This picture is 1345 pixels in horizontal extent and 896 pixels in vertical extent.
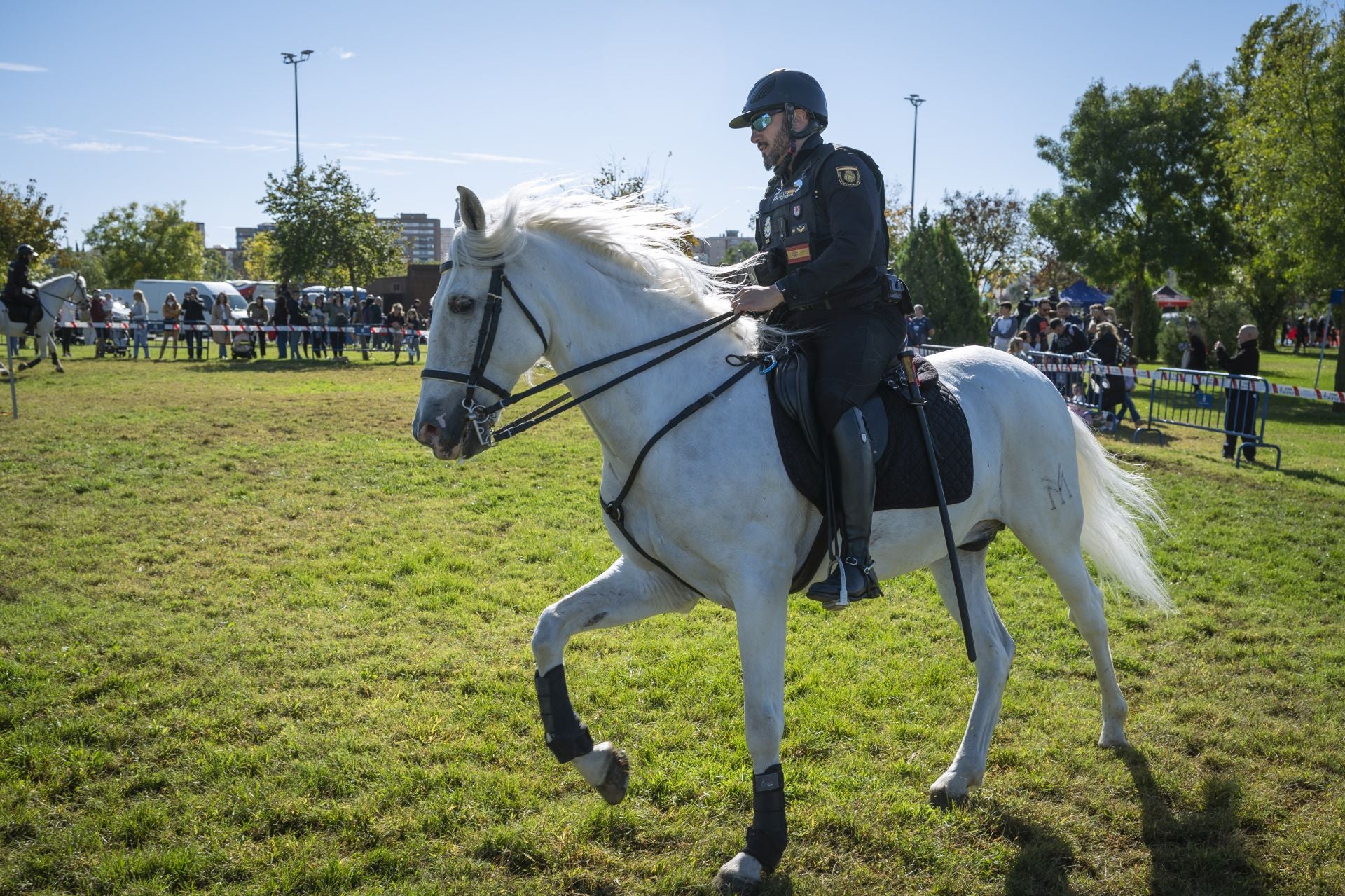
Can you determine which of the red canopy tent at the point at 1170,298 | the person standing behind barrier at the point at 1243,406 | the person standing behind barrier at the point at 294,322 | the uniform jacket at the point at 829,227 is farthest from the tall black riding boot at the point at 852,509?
the red canopy tent at the point at 1170,298

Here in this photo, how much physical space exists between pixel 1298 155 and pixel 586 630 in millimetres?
27055

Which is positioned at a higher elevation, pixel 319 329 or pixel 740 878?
pixel 319 329

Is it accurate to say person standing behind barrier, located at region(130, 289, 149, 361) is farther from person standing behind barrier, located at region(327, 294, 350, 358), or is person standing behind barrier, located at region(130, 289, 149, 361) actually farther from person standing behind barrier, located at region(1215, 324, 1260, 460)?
person standing behind barrier, located at region(1215, 324, 1260, 460)

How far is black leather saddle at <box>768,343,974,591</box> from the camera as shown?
4199 mm

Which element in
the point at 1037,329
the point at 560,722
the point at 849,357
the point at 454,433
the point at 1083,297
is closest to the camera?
the point at 454,433

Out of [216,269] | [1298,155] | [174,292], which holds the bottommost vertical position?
[174,292]

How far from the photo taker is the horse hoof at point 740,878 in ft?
13.1

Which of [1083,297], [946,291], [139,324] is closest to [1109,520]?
[946,291]

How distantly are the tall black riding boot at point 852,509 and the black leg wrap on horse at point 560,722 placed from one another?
4.39 feet

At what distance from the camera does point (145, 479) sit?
11.5m

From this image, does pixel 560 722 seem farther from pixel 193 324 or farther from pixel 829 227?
pixel 193 324

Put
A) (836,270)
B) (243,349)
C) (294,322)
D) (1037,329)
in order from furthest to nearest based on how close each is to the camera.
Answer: (294,322)
(243,349)
(1037,329)
(836,270)

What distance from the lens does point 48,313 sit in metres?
24.0

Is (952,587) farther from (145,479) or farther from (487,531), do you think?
(145,479)
